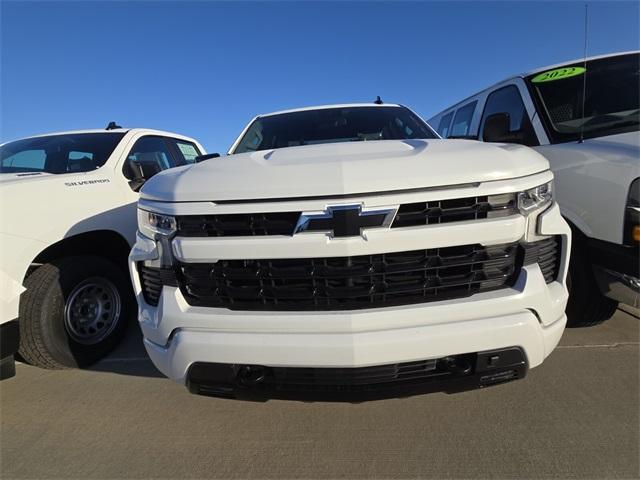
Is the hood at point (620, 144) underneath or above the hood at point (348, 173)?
underneath

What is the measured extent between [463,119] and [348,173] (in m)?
5.23

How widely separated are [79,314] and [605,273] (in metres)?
3.78

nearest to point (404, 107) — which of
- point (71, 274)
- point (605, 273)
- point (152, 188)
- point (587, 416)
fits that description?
point (605, 273)

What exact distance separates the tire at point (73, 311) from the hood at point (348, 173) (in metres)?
1.38

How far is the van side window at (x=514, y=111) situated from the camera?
12.0 ft

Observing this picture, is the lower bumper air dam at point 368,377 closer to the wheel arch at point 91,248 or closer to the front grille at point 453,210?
the front grille at point 453,210

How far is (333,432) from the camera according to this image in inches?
87.0

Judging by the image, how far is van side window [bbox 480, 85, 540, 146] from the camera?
3652 mm

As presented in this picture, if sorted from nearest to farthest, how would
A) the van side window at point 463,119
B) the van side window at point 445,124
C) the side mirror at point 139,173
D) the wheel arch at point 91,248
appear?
the wheel arch at point 91,248
the side mirror at point 139,173
the van side window at point 463,119
the van side window at point 445,124

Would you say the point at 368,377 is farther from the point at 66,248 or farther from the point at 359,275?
the point at 66,248

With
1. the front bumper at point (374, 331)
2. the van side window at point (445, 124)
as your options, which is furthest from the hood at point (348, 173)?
the van side window at point (445, 124)

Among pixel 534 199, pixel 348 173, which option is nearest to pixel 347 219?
pixel 348 173

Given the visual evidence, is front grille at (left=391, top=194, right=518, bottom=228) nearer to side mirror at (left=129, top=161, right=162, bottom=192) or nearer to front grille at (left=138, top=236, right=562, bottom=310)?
front grille at (left=138, top=236, right=562, bottom=310)

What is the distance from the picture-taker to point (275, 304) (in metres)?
1.84
